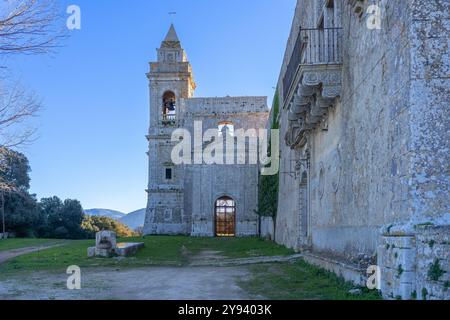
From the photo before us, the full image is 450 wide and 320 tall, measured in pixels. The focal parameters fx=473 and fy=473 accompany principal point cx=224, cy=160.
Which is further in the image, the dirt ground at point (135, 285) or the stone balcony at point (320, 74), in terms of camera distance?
the stone balcony at point (320, 74)

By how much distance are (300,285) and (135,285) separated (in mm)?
3246

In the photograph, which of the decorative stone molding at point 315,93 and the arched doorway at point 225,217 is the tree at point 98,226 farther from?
the decorative stone molding at point 315,93

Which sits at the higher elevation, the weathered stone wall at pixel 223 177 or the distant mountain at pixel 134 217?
the weathered stone wall at pixel 223 177

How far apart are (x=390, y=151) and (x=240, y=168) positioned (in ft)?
97.5

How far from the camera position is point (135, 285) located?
30.8 ft

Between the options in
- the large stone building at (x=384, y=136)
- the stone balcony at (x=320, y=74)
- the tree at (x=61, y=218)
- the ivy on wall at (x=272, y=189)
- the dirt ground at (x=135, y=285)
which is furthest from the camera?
the tree at (x=61, y=218)

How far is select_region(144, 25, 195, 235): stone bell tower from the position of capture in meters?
36.9

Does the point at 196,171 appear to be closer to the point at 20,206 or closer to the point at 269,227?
the point at 269,227

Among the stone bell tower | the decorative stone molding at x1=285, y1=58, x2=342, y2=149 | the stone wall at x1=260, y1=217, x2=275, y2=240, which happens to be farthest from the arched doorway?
the decorative stone molding at x1=285, y1=58, x2=342, y2=149

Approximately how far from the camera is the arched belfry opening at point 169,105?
38.6 m

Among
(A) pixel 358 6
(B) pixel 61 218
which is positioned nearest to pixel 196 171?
(B) pixel 61 218

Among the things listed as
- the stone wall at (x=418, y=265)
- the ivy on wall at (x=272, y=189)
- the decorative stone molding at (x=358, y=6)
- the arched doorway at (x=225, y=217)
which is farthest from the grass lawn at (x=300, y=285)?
the arched doorway at (x=225, y=217)
